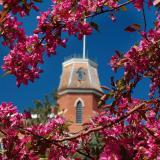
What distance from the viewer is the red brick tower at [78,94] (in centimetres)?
5084

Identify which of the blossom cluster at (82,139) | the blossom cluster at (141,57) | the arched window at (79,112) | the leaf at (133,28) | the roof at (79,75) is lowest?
the blossom cluster at (82,139)

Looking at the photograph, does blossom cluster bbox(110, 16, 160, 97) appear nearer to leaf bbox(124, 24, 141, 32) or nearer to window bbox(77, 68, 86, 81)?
leaf bbox(124, 24, 141, 32)

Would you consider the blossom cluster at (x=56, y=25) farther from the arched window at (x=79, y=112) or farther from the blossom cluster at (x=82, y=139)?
the arched window at (x=79, y=112)

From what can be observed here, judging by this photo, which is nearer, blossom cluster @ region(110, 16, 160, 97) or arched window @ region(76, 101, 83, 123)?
blossom cluster @ region(110, 16, 160, 97)

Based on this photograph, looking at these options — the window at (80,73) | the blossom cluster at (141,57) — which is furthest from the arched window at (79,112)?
the blossom cluster at (141,57)

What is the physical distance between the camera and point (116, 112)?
4227 millimetres

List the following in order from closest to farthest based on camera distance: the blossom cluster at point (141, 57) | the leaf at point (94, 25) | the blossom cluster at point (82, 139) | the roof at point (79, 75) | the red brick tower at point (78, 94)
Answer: the blossom cluster at point (82, 139) → the blossom cluster at point (141, 57) → the leaf at point (94, 25) → the red brick tower at point (78, 94) → the roof at point (79, 75)

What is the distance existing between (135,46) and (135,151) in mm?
696

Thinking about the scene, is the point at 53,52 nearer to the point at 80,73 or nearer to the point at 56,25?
the point at 56,25

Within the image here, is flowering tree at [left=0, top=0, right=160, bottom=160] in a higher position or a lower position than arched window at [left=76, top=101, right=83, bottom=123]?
lower

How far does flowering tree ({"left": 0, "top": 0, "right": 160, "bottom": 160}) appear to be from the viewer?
3680 millimetres

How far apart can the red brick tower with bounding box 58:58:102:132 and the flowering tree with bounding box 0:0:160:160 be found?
1795 inches

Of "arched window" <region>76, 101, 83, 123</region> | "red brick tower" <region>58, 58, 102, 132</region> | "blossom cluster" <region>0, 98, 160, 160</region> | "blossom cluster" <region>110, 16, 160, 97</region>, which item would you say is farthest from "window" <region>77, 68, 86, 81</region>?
"blossom cluster" <region>110, 16, 160, 97</region>

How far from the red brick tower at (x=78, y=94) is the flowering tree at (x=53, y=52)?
45.6 m
